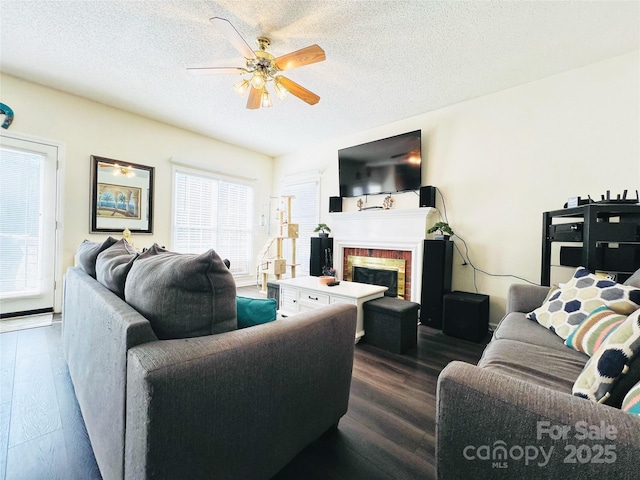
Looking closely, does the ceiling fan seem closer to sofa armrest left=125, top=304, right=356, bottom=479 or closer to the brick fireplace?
sofa armrest left=125, top=304, right=356, bottom=479

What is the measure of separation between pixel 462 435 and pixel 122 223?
4.49 metres

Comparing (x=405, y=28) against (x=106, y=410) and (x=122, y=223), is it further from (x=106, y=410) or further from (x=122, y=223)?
(x=122, y=223)

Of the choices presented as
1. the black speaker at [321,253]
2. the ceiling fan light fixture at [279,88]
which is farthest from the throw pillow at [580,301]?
the black speaker at [321,253]

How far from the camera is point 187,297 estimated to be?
913 millimetres

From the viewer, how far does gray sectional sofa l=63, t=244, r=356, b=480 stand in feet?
2.36

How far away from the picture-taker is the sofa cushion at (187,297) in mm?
903

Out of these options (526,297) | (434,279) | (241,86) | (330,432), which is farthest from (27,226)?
(526,297)

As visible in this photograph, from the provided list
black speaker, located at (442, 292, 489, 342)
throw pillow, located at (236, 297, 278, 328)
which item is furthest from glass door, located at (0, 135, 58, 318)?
black speaker, located at (442, 292, 489, 342)

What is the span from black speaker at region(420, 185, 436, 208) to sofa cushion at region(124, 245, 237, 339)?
2969 millimetres

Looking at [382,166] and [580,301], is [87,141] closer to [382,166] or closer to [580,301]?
[382,166]

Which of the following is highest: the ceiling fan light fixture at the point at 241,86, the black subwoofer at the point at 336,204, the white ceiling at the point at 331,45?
the white ceiling at the point at 331,45

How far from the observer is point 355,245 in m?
4.09

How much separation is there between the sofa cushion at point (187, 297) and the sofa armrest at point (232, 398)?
0.22ft

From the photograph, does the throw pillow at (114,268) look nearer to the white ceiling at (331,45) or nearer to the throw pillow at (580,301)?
the white ceiling at (331,45)
